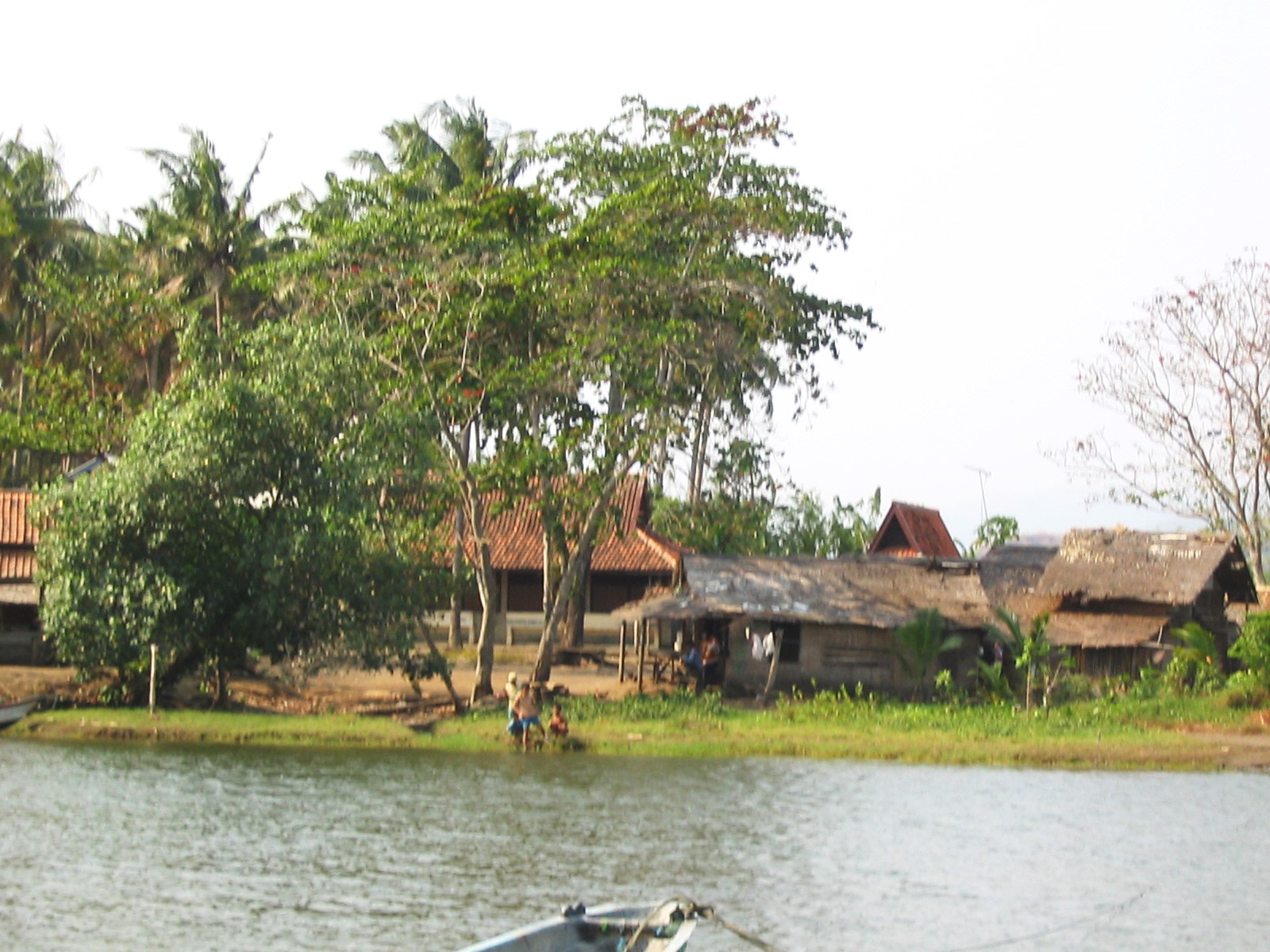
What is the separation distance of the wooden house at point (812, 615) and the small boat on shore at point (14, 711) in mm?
10774

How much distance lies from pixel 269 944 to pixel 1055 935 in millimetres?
7119

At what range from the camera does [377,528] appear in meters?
26.5

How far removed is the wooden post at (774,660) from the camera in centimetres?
3002

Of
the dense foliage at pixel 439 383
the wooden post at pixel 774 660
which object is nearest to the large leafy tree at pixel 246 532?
the dense foliage at pixel 439 383

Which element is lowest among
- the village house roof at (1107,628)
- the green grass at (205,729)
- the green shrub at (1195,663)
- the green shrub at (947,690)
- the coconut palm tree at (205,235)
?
the green grass at (205,729)

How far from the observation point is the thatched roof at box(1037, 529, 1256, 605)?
3244 cm

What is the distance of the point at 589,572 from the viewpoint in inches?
1631

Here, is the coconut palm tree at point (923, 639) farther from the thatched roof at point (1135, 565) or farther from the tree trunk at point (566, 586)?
the tree trunk at point (566, 586)

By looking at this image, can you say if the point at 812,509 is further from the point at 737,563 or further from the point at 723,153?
the point at 723,153

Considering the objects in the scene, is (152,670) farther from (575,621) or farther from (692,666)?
(575,621)

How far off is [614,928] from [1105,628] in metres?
22.2

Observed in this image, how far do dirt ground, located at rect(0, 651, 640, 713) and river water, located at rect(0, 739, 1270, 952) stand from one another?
3.21 metres

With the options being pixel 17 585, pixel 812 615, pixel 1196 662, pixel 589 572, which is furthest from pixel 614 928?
pixel 589 572

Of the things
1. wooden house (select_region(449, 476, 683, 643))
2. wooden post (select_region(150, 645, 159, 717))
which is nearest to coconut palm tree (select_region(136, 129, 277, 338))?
wooden house (select_region(449, 476, 683, 643))
